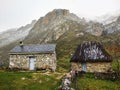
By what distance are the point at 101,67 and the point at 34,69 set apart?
12541 mm

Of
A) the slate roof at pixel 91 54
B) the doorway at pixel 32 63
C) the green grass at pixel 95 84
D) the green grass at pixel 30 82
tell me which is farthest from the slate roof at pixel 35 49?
the green grass at pixel 95 84

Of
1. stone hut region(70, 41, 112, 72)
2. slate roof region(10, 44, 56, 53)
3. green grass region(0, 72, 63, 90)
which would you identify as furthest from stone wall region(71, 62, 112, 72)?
slate roof region(10, 44, 56, 53)

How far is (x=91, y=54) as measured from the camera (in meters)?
39.7

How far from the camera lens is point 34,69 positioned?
43.5 m

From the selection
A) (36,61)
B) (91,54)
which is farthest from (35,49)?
(91,54)

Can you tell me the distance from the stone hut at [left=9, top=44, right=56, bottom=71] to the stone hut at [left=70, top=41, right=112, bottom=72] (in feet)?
17.3

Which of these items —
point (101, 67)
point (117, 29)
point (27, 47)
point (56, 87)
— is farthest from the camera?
point (117, 29)

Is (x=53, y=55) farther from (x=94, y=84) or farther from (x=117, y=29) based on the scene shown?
(x=117, y=29)

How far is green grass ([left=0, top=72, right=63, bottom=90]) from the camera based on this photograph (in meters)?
27.9

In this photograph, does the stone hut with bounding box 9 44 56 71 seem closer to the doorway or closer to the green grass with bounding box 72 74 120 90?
the doorway

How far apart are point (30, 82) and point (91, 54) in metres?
13.5

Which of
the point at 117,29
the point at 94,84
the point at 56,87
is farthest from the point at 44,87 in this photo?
the point at 117,29

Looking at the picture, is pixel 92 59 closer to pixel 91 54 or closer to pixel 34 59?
pixel 91 54

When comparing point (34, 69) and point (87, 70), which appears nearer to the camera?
point (87, 70)
